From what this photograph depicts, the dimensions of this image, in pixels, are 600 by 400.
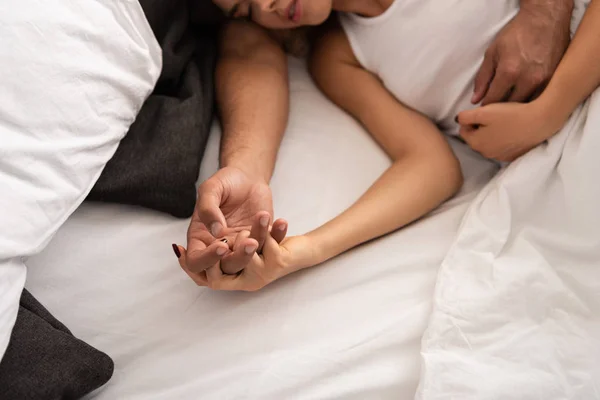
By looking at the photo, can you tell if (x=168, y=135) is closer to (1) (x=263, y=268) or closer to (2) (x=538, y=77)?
(1) (x=263, y=268)

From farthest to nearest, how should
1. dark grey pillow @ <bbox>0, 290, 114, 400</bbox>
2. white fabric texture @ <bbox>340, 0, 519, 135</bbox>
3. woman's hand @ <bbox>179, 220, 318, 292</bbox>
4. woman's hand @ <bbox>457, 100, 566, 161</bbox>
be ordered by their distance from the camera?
white fabric texture @ <bbox>340, 0, 519, 135</bbox>
woman's hand @ <bbox>457, 100, 566, 161</bbox>
woman's hand @ <bbox>179, 220, 318, 292</bbox>
dark grey pillow @ <bbox>0, 290, 114, 400</bbox>

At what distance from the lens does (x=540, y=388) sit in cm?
69

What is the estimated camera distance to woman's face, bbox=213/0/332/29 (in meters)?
0.99

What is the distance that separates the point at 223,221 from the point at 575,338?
1.56ft

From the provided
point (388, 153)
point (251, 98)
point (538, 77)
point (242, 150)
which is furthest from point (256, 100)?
point (538, 77)

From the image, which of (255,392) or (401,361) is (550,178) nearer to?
(401,361)

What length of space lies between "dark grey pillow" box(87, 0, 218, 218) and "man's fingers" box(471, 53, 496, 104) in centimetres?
45

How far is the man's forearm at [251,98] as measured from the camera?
94 cm

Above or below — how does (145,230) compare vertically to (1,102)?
below

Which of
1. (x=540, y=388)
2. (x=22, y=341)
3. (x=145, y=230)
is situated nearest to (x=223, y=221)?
(x=145, y=230)

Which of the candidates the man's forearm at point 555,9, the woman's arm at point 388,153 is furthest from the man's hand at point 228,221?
the man's forearm at point 555,9

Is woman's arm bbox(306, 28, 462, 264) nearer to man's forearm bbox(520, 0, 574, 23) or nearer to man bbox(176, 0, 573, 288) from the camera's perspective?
man bbox(176, 0, 573, 288)

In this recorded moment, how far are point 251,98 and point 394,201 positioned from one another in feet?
1.09

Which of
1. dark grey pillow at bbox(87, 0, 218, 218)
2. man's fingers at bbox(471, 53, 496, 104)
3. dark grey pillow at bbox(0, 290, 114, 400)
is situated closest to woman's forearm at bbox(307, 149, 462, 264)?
man's fingers at bbox(471, 53, 496, 104)
